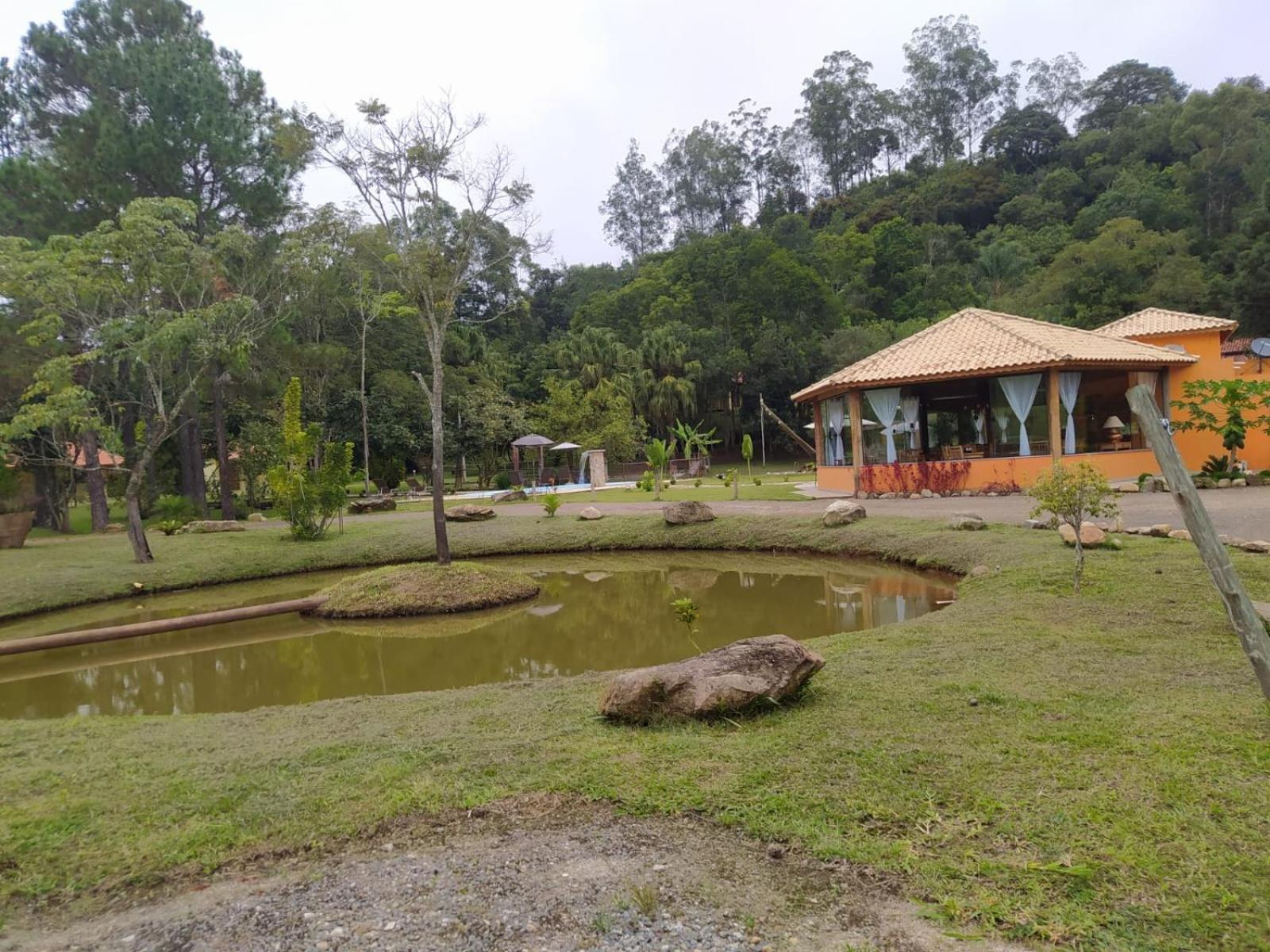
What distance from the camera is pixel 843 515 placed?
13.2 meters

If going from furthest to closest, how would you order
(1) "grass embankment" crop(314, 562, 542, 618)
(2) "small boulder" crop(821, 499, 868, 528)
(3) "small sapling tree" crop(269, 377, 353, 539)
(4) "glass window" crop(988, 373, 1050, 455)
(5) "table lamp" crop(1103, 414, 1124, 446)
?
(5) "table lamp" crop(1103, 414, 1124, 446) → (4) "glass window" crop(988, 373, 1050, 455) → (3) "small sapling tree" crop(269, 377, 353, 539) → (2) "small boulder" crop(821, 499, 868, 528) → (1) "grass embankment" crop(314, 562, 542, 618)

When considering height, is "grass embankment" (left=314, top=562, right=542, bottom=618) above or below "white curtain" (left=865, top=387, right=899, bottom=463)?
below

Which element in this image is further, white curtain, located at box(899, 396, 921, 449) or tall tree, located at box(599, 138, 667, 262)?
tall tree, located at box(599, 138, 667, 262)

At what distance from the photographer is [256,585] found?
1316 centimetres

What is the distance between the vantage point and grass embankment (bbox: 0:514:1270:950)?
2.47 meters

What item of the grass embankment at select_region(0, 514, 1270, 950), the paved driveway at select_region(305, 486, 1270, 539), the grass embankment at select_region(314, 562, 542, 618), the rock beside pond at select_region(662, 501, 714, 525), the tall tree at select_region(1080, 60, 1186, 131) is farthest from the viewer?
the tall tree at select_region(1080, 60, 1186, 131)

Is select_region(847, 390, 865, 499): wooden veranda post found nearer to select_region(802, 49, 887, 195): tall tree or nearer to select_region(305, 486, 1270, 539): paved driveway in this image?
select_region(305, 486, 1270, 539): paved driveway

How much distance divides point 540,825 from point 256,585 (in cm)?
1173

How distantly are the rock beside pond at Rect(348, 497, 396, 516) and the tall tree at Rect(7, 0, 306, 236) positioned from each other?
26.2 ft

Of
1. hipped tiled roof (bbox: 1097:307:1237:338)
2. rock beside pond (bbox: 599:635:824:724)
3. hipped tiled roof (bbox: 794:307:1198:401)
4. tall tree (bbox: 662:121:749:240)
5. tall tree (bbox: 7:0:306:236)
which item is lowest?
rock beside pond (bbox: 599:635:824:724)

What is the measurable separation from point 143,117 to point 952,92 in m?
64.6

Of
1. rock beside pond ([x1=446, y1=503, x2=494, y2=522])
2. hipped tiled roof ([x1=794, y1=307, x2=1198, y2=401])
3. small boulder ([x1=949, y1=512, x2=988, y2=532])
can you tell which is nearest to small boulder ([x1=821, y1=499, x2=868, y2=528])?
small boulder ([x1=949, y1=512, x2=988, y2=532])

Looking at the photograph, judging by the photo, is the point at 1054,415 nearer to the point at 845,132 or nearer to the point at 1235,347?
the point at 1235,347

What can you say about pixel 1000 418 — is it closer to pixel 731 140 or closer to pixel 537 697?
pixel 537 697
